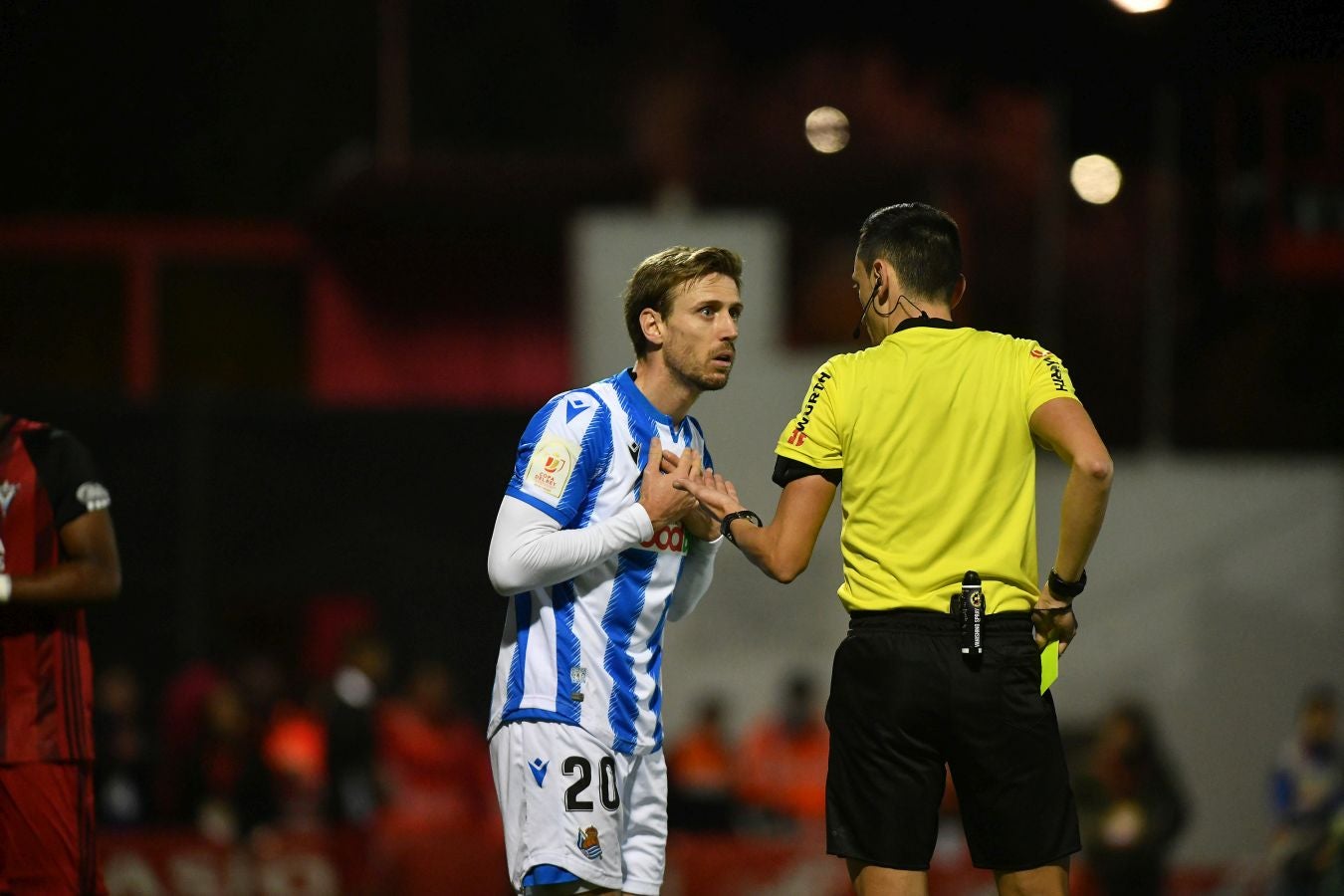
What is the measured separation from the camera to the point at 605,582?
4918 mm

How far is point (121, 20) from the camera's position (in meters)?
17.0

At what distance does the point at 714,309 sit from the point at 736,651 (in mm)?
10044

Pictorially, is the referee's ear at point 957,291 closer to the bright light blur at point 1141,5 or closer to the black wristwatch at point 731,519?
the black wristwatch at point 731,519

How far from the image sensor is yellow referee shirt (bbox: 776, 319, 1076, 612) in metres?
4.48

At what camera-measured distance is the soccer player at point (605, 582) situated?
15.5 ft

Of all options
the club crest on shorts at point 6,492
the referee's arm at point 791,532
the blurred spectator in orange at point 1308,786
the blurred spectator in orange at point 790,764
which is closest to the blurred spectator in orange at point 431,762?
the blurred spectator in orange at point 790,764

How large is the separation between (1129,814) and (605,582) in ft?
24.7

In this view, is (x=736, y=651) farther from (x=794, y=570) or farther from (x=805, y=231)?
(x=794, y=570)

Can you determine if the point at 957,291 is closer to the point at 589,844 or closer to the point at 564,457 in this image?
the point at 564,457

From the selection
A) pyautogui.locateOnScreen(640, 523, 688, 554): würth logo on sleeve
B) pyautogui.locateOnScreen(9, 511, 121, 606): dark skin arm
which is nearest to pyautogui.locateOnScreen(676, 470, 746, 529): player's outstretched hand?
pyautogui.locateOnScreen(640, 523, 688, 554): würth logo on sleeve

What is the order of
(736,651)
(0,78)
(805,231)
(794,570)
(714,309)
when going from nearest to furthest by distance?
(794,570)
(714,309)
(0,78)
(736,651)
(805,231)

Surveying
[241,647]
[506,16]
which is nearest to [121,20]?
[506,16]

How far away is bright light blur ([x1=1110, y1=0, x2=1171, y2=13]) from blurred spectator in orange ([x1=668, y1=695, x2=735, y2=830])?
552 cm

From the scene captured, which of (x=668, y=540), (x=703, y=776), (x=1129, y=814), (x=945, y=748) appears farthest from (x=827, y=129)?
(x=945, y=748)
